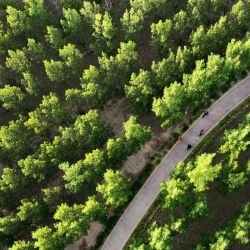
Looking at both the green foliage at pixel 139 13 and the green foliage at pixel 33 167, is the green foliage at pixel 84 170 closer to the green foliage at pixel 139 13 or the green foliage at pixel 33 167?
the green foliage at pixel 33 167

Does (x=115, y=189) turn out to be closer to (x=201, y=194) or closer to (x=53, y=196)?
(x=53, y=196)

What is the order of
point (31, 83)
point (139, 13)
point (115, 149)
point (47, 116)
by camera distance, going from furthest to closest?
point (139, 13)
point (31, 83)
point (47, 116)
point (115, 149)

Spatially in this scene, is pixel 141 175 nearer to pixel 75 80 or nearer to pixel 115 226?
pixel 115 226

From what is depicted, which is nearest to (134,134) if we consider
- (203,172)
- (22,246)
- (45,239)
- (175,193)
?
(175,193)

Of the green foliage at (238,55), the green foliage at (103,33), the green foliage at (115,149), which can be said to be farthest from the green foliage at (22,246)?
the green foliage at (238,55)

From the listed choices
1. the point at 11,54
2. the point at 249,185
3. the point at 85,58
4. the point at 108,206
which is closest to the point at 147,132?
the point at 108,206
